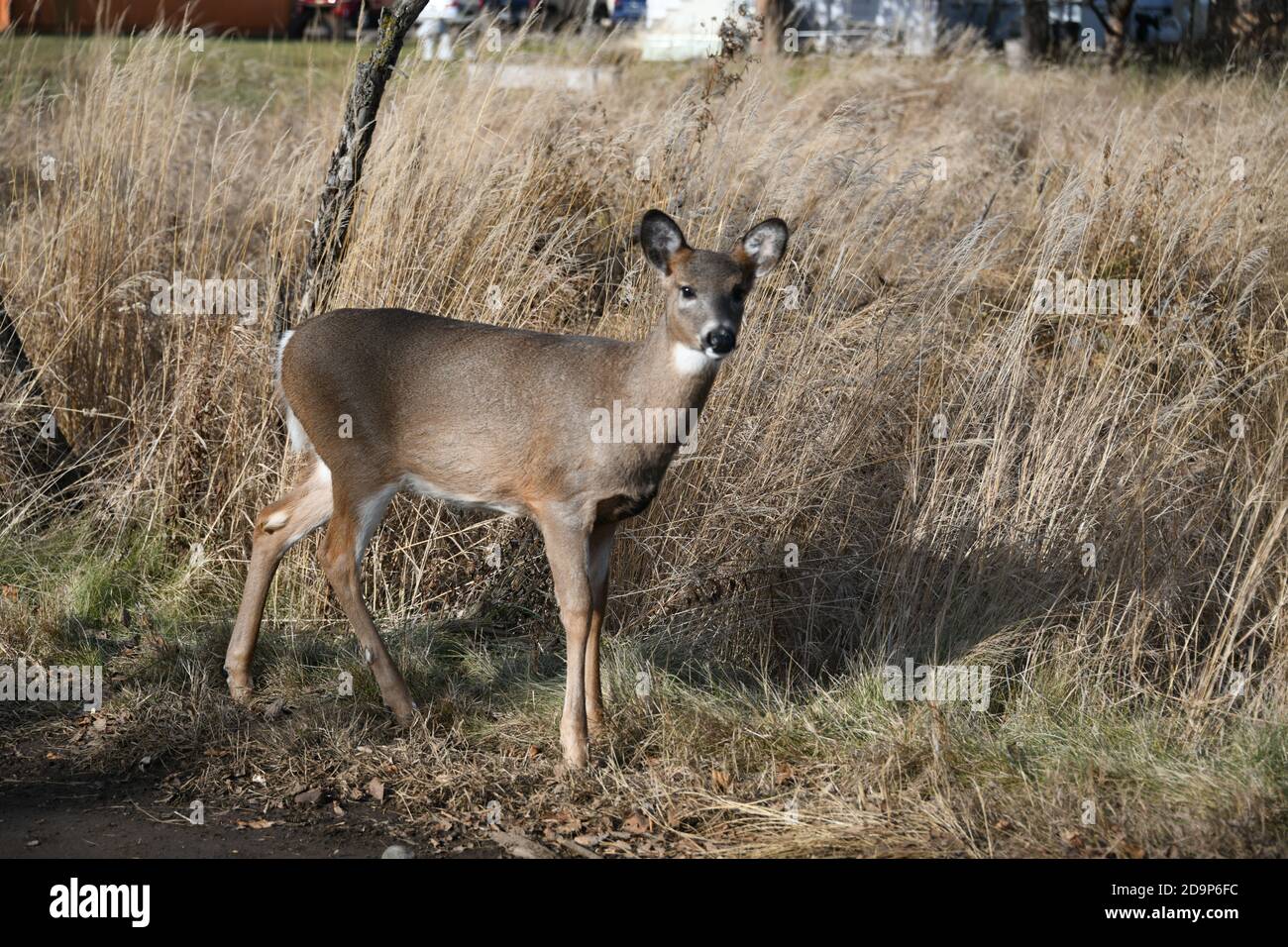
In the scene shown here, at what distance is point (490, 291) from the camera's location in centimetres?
670

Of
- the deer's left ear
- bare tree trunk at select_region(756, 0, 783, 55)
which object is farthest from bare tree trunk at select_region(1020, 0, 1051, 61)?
the deer's left ear

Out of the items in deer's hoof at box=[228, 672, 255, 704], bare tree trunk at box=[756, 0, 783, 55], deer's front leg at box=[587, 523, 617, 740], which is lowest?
deer's hoof at box=[228, 672, 255, 704]

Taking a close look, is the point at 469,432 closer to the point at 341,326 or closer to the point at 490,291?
the point at 341,326

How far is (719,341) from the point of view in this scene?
15.4ft

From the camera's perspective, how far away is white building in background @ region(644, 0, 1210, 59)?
15867 millimetres

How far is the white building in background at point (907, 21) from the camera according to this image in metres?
15.9

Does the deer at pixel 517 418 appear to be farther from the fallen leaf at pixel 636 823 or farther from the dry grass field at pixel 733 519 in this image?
the dry grass field at pixel 733 519

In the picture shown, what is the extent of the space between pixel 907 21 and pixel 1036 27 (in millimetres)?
2859

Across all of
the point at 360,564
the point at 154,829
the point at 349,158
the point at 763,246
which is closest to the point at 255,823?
the point at 154,829

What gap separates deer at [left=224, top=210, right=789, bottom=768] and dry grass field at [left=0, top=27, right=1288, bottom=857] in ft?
1.36

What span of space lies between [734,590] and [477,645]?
3.73ft

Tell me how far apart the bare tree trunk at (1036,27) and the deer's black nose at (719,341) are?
542 inches

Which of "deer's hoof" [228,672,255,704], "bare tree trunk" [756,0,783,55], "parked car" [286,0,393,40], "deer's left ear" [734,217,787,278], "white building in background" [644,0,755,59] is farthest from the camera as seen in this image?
"white building in background" [644,0,755,59]

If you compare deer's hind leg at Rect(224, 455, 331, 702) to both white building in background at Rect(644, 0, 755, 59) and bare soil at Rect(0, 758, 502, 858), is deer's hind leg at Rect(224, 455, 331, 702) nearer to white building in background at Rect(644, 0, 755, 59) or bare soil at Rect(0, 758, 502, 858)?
bare soil at Rect(0, 758, 502, 858)
